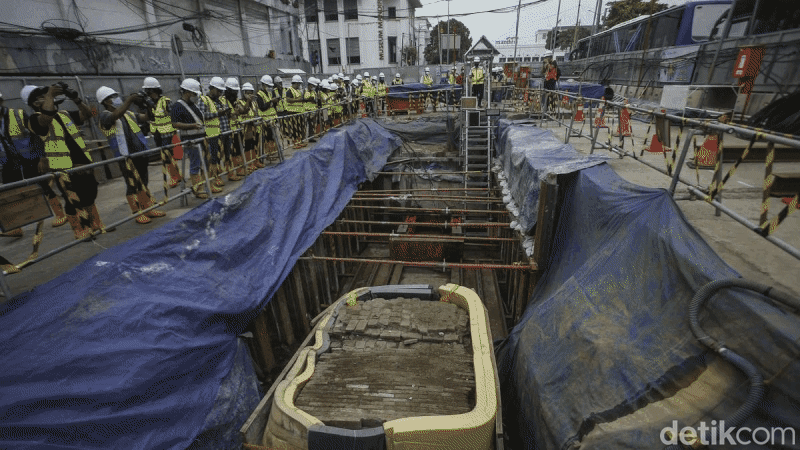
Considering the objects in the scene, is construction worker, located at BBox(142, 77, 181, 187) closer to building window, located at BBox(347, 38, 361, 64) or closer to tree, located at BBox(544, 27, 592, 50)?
building window, located at BBox(347, 38, 361, 64)

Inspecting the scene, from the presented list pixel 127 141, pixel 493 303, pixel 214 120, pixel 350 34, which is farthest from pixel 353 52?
pixel 493 303

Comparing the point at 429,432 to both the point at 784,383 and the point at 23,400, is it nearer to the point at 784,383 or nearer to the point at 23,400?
the point at 784,383

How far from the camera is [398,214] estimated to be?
1348 centimetres

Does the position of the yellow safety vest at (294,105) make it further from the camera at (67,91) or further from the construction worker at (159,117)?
the camera at (67,91)

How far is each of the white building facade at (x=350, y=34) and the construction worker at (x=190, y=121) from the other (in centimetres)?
3410

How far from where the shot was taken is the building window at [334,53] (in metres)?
40.1

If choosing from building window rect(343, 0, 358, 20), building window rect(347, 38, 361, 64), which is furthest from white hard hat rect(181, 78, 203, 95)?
building window rect(343, 0, 358, 20)

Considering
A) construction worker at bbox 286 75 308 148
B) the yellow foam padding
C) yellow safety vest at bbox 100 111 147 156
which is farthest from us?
Result: construction worker at bbox 286 75 308 148

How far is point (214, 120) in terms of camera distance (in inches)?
303

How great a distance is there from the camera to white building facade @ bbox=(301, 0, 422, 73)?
128 feet

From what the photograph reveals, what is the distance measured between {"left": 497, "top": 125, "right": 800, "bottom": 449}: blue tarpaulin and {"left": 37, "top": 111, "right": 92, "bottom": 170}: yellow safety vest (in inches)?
261

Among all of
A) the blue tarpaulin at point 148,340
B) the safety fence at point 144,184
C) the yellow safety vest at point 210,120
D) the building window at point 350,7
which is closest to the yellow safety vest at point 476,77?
the safety fence at point 144,184

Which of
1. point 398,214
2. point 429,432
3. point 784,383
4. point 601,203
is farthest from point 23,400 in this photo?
point 398,214

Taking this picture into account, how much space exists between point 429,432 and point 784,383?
2.46 metres
